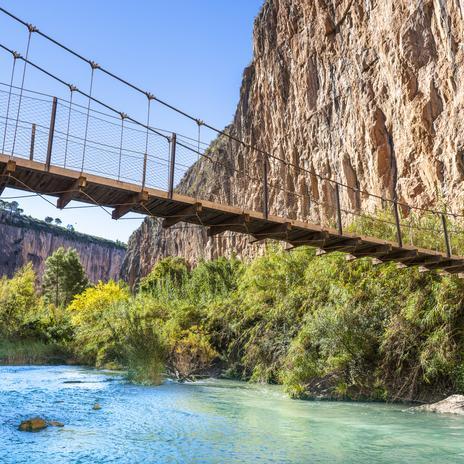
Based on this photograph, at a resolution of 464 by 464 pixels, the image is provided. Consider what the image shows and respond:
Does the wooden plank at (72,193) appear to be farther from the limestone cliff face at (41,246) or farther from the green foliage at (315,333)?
the limestone cliff face at (41,246)

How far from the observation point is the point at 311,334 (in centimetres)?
1311

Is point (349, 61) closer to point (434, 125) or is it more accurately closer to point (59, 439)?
point (434, 125)

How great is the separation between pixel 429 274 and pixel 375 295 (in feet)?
4.87

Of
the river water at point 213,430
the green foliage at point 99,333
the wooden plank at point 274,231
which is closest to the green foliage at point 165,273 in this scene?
the green foliage at point 99,333

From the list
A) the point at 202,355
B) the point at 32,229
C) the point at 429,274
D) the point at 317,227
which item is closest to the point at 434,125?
the point at 429,274

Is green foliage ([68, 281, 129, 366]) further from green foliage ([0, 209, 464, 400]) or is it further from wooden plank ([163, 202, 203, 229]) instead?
wooden plank ([163, 202, 203, 229])

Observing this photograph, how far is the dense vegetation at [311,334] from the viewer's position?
11.4 meters

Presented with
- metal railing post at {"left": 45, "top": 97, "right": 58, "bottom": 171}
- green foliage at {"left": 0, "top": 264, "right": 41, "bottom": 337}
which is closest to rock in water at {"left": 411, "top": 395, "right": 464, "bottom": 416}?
metal railing post at {"left": 45, "top": 97, "right": 58, "bottom": 171}

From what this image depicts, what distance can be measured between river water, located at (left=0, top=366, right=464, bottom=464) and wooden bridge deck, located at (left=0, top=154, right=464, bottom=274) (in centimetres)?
321

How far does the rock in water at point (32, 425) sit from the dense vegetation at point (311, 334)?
595 cm

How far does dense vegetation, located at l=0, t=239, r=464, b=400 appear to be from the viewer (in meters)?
11.4

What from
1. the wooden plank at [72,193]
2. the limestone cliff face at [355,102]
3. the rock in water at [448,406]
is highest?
the limestone cliff face at [355,102]

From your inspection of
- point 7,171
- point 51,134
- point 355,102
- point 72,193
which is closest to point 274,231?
point 72,193

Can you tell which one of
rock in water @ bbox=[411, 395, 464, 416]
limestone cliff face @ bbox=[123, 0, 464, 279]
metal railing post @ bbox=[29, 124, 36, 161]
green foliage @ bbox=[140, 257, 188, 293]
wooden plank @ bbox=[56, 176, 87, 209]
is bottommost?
Answer: rock in water @ bbox=[411, 395, 464, 416]
